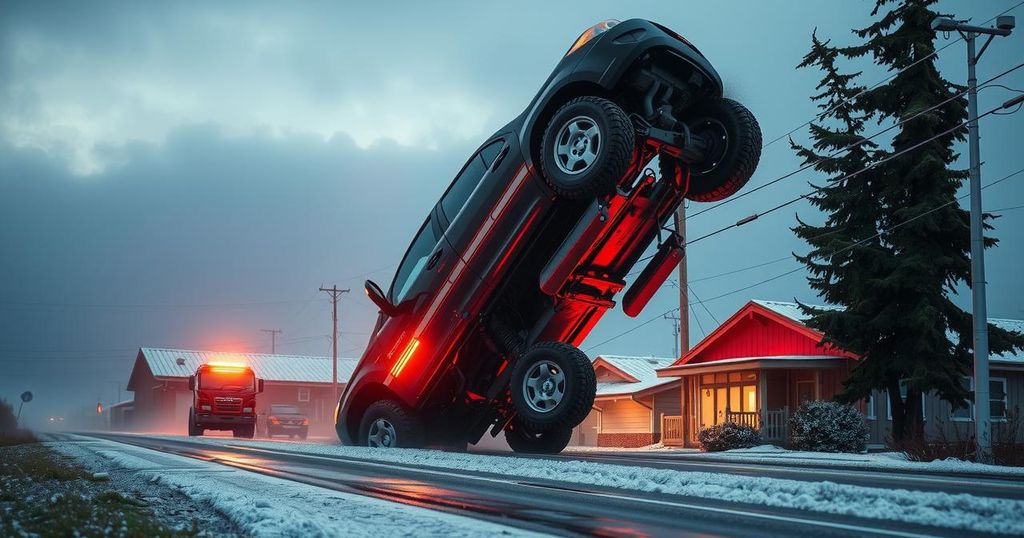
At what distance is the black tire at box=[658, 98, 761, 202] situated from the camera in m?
→ 10.6

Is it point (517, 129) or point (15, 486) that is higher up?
point (517, 129)

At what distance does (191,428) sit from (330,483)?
25245mm

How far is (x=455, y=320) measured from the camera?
11602mm

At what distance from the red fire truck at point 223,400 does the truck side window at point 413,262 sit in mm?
18799

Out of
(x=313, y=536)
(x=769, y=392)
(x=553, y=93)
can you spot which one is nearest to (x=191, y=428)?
(x=769, y=392)

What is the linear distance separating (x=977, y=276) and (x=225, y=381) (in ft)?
75.2

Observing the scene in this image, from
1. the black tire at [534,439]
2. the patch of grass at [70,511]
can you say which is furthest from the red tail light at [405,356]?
the patch of grass at [70,511]

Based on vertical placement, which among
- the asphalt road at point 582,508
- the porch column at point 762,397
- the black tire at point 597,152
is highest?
the black tire at point 597,152

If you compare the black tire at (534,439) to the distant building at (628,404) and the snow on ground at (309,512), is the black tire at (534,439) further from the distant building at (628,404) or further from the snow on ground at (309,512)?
the distant building at (628,404)

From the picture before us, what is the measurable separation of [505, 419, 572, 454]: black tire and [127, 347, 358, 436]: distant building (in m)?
50.2

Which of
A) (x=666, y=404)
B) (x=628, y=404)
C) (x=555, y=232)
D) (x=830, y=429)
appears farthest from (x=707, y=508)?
(x=628, y=404)

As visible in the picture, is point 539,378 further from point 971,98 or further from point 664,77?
point 971,98

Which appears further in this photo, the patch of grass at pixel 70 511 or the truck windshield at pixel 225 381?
the truck windshield at pixel 225 381

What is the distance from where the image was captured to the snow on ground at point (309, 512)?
15.5 feet
